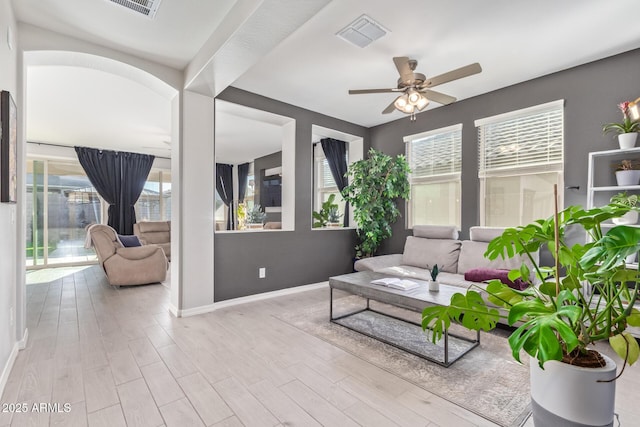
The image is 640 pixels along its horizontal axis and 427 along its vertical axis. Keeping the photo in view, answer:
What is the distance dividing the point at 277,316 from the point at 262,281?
0.83m

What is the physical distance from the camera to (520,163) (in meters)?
3.69

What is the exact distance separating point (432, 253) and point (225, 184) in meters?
7.08

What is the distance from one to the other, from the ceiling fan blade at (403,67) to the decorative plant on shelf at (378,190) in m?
1.78

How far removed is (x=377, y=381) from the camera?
205 centimetres

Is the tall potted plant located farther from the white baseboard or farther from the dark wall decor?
the white baseboard

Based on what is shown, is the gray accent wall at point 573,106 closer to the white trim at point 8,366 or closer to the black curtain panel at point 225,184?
the white trim at point 8,366

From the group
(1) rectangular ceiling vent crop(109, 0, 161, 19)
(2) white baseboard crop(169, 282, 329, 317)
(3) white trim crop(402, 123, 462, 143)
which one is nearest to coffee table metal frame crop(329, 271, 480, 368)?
(2) white baseboard crop(169, 282, 329, 317)

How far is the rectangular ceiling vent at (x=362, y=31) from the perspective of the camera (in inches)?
96.3

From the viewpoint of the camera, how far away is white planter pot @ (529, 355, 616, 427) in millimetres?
873

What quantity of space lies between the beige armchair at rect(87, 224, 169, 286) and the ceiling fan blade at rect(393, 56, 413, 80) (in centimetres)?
447

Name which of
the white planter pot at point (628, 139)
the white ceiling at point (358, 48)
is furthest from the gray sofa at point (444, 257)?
the white ceiling at point (358, 48)

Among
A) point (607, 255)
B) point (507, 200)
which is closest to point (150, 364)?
point (607, 255)

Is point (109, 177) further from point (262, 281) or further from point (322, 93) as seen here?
point (322, 93)

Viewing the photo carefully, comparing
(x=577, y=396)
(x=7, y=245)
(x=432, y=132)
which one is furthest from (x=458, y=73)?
(x=7, y=245)
